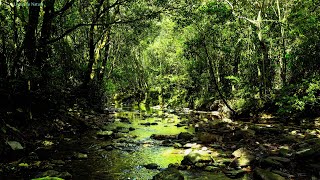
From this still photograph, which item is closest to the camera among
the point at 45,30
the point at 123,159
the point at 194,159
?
the point at 194,159

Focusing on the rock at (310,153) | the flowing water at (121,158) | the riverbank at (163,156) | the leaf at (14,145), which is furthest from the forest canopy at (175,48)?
the rock at (310,153)

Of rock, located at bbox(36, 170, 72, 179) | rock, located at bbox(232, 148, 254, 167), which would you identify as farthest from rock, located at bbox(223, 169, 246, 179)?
rock, located at bbox(36, 170, 72, 179)

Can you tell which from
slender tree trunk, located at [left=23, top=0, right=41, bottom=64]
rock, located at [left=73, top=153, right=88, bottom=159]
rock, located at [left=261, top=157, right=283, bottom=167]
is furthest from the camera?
slender tree trunk, located at [left=23, top=0, right=41, bottom=64]

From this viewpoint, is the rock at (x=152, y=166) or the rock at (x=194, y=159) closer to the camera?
the rock at (x=152, y=166)

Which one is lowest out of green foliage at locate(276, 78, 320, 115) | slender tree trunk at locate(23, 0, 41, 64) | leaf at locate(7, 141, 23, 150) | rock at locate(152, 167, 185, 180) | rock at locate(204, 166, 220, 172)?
rock at locate(204, 166, 220, 172)

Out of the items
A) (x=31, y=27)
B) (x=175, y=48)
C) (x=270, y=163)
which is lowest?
(x=270, y=163)

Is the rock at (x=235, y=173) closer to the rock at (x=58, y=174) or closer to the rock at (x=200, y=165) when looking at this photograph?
the rock at (x=200, y=165)

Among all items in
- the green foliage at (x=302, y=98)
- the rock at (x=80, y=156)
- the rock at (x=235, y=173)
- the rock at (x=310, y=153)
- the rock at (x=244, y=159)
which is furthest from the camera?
the green foliage at (x=302, y=98)

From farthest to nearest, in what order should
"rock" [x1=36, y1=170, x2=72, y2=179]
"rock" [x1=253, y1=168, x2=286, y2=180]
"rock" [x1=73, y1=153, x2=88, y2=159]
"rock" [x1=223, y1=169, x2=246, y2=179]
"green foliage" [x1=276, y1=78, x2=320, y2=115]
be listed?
"green foliage" [x1=276, y1=78, x2=320, y2=115] < "rock" [x1=73, y1=153, x2=88, y2=159] < "rock" [x1=223, y1=169, x2=246, y2=179] < "rock" [x1=36, y1=170, x2=72, y2=179] < "rock" [x1=253, y1=168, x2=286, y2=180]

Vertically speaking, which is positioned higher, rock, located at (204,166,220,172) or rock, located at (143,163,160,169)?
rock, located at (143,163,160,169)

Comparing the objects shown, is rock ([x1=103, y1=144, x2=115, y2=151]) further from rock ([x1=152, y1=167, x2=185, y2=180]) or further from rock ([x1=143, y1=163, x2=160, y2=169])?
rock ([x1=152, y1=167, x2=185, y2=180])

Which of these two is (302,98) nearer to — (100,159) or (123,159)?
(123,159)

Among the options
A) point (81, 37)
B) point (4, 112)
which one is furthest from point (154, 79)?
point (4, 112)

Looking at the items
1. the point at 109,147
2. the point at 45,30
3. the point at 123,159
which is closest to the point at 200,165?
the point at 123,159
